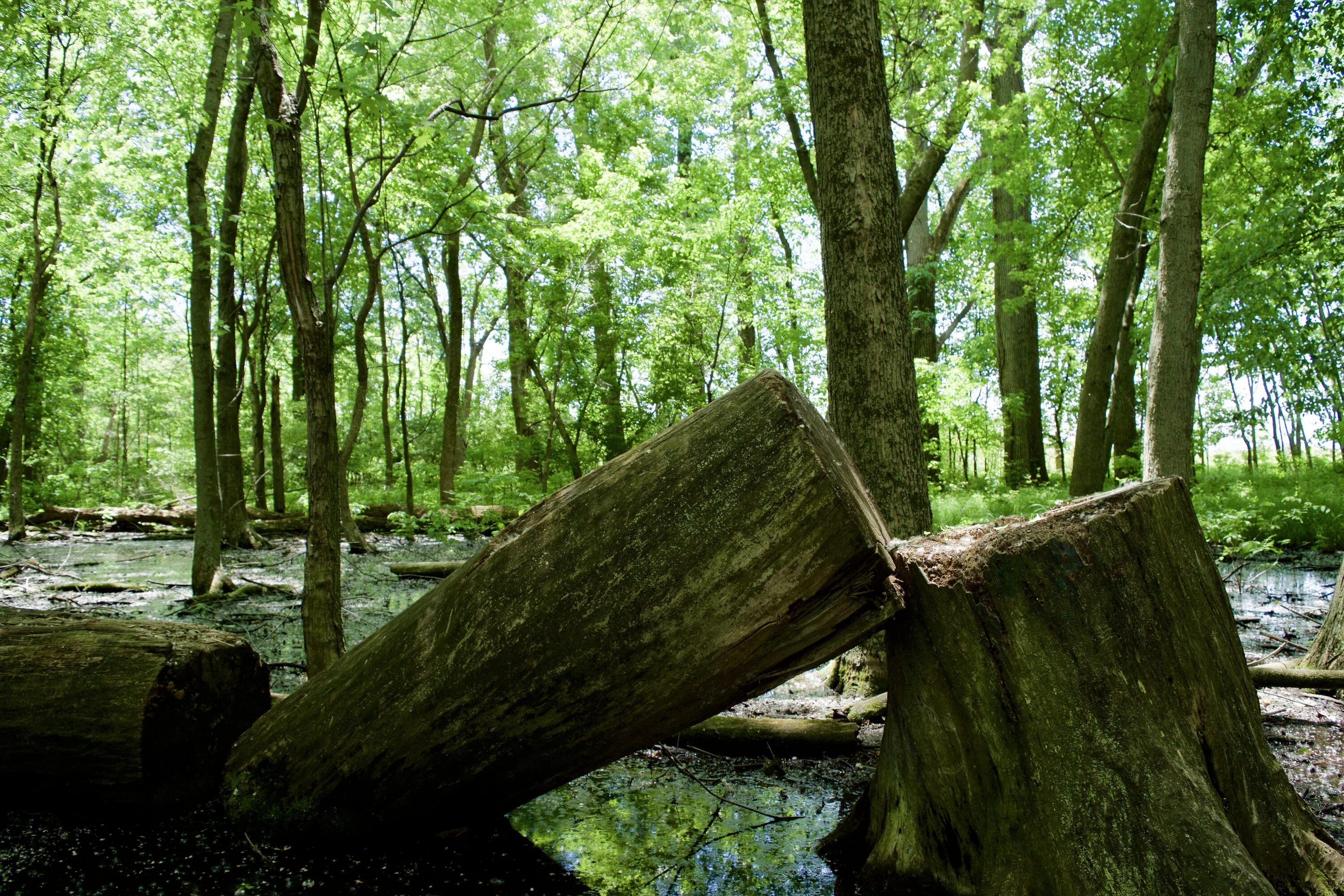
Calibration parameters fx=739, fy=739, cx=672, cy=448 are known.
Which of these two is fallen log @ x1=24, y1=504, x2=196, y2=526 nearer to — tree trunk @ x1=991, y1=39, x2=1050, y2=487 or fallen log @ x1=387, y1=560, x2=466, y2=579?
fallen log @ x1=387, y1=560, x2=466, y2=579

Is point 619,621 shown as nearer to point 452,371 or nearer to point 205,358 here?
point 205,358

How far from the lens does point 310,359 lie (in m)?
3.60

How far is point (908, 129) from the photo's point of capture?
8.15 metres

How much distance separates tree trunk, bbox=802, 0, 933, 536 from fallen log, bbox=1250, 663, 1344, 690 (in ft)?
5.59

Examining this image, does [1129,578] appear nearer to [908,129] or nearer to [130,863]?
Answer: [130,863]

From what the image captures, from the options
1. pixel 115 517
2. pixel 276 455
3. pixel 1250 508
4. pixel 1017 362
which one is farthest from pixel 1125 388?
pixel 115 517

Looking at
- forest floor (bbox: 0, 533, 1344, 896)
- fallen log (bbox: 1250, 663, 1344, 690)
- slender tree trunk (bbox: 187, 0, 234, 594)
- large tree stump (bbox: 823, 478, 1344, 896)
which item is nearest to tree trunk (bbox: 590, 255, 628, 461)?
slender tree trunk (bbox: 187, 0, 234, 594)

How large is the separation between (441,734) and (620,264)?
47.0 feet

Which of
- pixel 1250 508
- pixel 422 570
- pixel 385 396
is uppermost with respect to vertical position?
pixel 385 396

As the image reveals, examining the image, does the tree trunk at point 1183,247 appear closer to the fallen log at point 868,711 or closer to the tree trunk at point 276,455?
the fallen log at point 868,711

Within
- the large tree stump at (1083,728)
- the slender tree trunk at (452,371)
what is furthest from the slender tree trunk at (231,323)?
the slender tree trunk at (452,371)

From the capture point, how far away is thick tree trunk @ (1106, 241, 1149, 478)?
11.5 m

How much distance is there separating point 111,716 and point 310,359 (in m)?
1.77

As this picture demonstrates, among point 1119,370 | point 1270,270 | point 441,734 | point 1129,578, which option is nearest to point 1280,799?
point 1129,578
